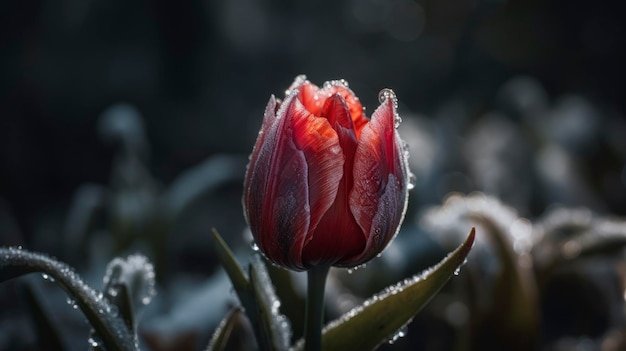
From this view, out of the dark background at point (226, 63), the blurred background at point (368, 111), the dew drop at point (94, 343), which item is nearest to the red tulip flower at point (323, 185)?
the dew drop at point (94, 343)

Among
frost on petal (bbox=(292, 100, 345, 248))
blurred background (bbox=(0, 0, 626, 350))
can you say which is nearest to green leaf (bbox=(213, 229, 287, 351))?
frost on petal (bbox=(292, 100, 345, 248))

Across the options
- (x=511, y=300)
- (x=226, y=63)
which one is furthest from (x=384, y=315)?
(x=226, y=63)

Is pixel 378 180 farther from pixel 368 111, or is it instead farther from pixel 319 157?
pixel 368 111

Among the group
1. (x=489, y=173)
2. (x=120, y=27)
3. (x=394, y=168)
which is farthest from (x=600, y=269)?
(x=120, y=27)

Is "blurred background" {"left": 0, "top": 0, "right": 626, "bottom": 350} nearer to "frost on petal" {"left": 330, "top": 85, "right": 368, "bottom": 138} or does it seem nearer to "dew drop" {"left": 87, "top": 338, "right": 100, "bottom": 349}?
"dew drop" {"left": 87, "top": 338, "right": 100, "bottom": 349}

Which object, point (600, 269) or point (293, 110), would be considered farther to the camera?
point (600, 269)

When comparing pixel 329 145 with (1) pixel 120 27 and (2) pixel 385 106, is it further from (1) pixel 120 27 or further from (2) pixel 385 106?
(1) pixel 120 27
